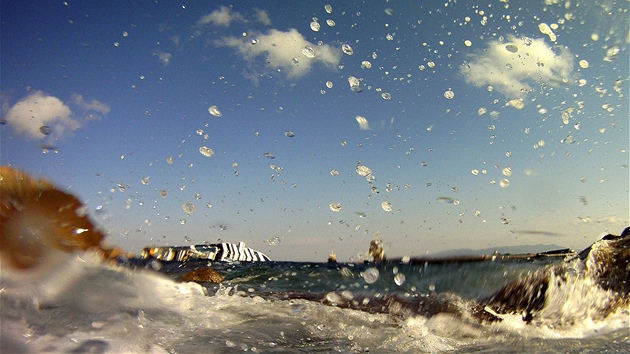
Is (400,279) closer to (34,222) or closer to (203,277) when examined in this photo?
(203,277)

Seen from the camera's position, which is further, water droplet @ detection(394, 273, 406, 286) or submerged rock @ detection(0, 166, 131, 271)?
water droplet @ detection(394, 273, 406, 286)

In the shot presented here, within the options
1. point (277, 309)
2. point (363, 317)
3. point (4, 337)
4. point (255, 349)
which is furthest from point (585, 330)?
point (4, 337)

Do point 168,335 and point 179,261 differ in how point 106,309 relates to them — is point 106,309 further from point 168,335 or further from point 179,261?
point 179,261

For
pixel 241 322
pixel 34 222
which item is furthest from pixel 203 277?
pixel 34 222

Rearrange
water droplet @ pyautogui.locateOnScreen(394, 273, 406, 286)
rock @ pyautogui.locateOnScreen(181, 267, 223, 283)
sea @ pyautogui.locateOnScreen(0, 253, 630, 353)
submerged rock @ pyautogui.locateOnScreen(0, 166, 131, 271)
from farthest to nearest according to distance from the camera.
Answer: water droplet @ pyautogui.locateOnScreen(394, 273, 406, 286), rock @ pyautogui.locateOnScreen(181, 267, 223, 283), submerged rock @ pyautogui.locateOnScreen(0, 166, 131, 271), sea @ pyautogui.locateOnScreen(0, 253, 630, 353)

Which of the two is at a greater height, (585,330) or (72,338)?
(72,338)

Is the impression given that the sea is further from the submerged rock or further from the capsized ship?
the capsized ship

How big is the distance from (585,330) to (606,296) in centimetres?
96

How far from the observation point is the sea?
5.36 ft

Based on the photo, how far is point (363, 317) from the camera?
9.97 feet

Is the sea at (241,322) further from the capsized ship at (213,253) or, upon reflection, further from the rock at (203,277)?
the capsized ship at (213,253)

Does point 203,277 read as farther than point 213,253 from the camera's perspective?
No

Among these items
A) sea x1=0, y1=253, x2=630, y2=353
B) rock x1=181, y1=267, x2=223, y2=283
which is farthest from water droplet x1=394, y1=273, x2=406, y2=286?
sea x1=0, y1=253, x2=630, y2=353

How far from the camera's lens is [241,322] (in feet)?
8.26
